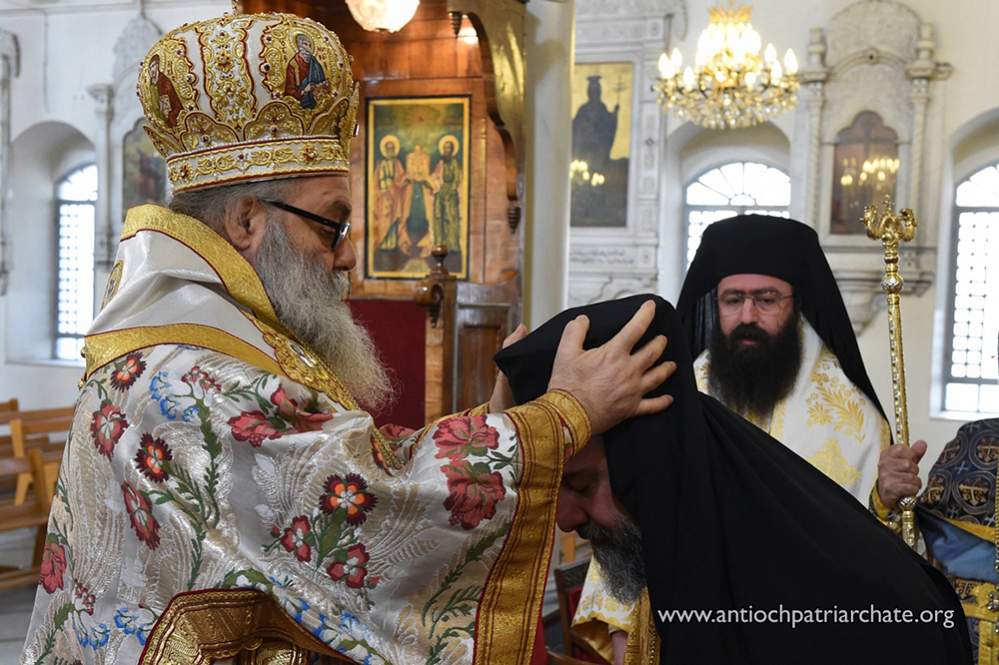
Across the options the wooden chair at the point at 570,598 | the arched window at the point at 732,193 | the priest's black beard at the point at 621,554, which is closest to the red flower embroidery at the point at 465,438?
the priest's black beard at the point at 621,554

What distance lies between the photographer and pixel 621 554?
1846 mm

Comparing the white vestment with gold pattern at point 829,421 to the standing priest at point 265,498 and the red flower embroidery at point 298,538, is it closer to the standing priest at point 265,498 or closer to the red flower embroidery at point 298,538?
the standing priest at point 265,498

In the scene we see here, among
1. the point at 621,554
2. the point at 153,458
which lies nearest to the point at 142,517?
the point at 153,458

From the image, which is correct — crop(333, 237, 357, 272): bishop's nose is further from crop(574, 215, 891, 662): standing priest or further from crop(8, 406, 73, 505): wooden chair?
crop(8, 406, 73, 505): wooden chair

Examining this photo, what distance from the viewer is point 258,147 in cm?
211

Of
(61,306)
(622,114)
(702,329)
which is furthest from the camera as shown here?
(61,306)

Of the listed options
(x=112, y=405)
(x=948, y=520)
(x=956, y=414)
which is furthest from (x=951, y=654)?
(x=956, y=414)

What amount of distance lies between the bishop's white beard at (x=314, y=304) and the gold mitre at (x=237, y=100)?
143 mm

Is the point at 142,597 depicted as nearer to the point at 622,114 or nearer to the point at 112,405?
the point at 112,405

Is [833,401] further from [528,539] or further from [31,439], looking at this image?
[31,439]

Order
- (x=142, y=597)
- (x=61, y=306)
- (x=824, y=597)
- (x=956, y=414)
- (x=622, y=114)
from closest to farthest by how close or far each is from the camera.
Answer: (x=824, y=597) → (x=142, y=597) → (x=956, y=414) → (x=622, y=114) → (x=61, y=306)

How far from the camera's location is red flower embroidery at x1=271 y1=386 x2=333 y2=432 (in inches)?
67.8

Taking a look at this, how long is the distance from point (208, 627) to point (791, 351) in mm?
2246

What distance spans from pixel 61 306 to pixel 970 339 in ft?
34.6
